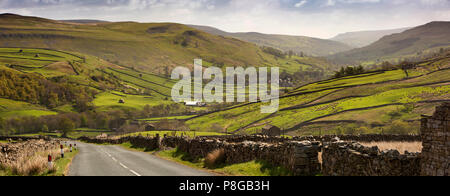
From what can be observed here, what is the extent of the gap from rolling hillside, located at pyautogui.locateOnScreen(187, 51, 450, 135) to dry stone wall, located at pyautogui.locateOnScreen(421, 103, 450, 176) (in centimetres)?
6422

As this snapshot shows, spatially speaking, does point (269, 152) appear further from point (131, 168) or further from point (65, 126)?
point (65, 126)

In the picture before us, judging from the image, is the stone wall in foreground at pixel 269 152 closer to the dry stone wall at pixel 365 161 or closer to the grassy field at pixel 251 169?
the grassy field at pixel 251 169

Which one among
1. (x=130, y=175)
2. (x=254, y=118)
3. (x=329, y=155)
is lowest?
(x=254, y=118)

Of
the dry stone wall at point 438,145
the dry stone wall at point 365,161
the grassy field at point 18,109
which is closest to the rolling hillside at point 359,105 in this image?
the dry stone wall at point 365,161

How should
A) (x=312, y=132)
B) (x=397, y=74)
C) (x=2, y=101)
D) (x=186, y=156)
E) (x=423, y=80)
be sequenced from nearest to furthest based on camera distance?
(x=186, y=156) → (x=312, y=132) → (x=423, y=80) → (x=397, y=74) → (x=2, y=101)

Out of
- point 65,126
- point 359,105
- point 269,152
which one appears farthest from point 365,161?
point 65,126

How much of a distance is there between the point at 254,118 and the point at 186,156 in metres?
93.3

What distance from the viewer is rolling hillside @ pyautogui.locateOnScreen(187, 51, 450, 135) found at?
3317 inches

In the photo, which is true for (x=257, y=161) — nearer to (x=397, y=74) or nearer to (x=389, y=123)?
(x=389, y=123)

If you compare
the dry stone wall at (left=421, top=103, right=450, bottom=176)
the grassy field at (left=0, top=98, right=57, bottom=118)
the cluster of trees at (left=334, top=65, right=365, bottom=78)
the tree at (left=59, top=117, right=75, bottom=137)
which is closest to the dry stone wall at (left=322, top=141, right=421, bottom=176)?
the dry stone wall at (left=421, top=103, right=450, bottom=176)

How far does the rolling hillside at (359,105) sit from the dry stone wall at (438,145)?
64219 millimetres

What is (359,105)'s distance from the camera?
9662 centimetres
